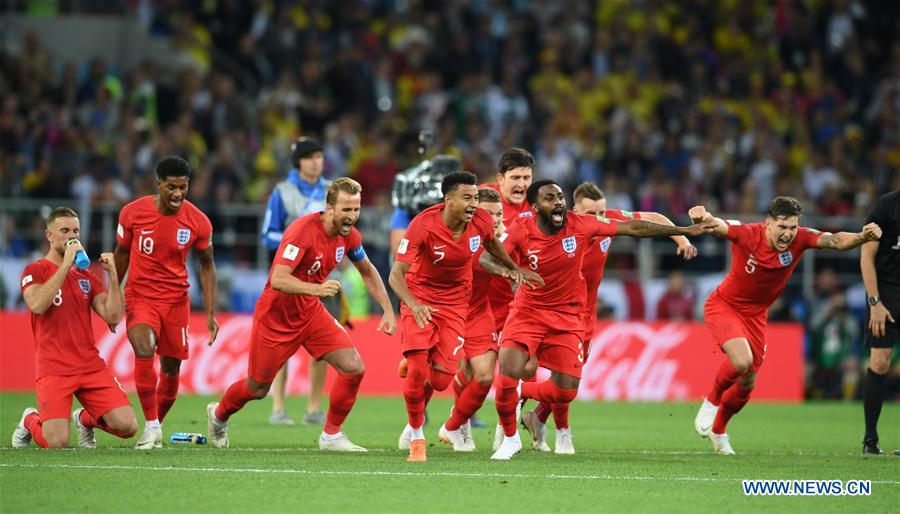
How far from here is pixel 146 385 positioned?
11.6 metres

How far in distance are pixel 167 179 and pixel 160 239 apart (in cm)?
54

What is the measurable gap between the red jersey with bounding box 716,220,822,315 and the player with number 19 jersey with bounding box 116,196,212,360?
493cm

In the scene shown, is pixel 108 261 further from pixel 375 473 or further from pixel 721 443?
pixel 721 443

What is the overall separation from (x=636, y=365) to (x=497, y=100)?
6576 millimetres

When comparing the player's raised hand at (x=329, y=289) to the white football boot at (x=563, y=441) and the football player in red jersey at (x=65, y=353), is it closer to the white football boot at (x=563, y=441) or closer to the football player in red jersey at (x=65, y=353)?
the football player in red jersey at (x=65, y=353)

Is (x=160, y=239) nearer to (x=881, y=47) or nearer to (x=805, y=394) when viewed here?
(x=805, y=394)

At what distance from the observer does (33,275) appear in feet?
37.3

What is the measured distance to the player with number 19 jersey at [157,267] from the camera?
38.5 feet

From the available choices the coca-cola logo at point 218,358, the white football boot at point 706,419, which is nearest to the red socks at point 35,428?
the white football boot at point 706,419

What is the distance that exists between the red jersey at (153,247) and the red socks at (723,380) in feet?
16.2

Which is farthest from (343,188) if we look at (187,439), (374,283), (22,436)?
(22,436)

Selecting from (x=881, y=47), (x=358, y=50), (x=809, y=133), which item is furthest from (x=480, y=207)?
(x=881, y=47)

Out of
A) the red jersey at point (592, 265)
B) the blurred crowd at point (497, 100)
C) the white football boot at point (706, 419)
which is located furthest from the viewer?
the blurred crowd at point (497, 100)

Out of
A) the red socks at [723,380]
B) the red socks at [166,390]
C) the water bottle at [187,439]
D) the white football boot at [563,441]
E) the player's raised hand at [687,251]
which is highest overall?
the player's raised hand at [687,251]
